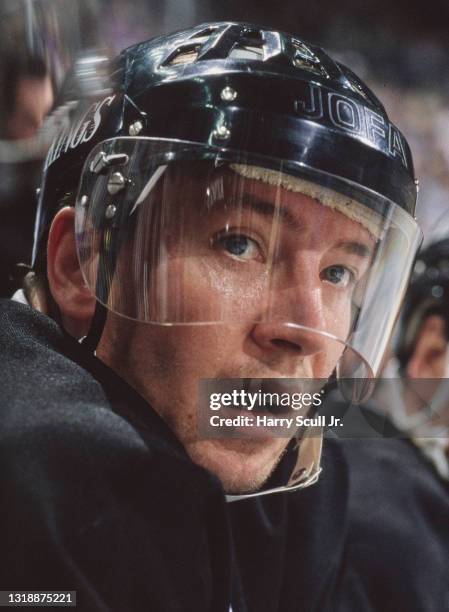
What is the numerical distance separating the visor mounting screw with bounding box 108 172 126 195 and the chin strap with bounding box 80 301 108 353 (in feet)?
0.45

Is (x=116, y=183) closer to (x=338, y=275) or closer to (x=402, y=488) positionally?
(x=338, y=275)

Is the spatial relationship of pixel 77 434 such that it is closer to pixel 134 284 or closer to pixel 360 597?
pixel 134 284

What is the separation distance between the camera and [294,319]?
830mm

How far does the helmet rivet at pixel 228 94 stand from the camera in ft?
2.83

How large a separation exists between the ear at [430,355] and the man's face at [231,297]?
0.72 metres

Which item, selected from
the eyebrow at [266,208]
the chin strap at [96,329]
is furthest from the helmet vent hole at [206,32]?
the chin strap at [96,329]

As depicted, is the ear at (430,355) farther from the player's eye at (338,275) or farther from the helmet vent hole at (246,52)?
the helmet vent hole at (246,52)

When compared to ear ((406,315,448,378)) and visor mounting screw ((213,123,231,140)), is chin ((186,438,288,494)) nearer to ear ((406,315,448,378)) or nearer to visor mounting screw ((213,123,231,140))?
visor mounting screw ((213,123,231,140))

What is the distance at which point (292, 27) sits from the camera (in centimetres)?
142

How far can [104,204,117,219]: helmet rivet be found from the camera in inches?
34.3

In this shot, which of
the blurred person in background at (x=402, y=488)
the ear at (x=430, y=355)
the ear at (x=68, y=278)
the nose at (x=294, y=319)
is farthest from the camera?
the ear at (x=430, y=355)

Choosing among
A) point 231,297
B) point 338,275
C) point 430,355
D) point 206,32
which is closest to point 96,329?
point 231,297

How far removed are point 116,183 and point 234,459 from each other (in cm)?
34

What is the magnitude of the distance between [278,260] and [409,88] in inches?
36.3
